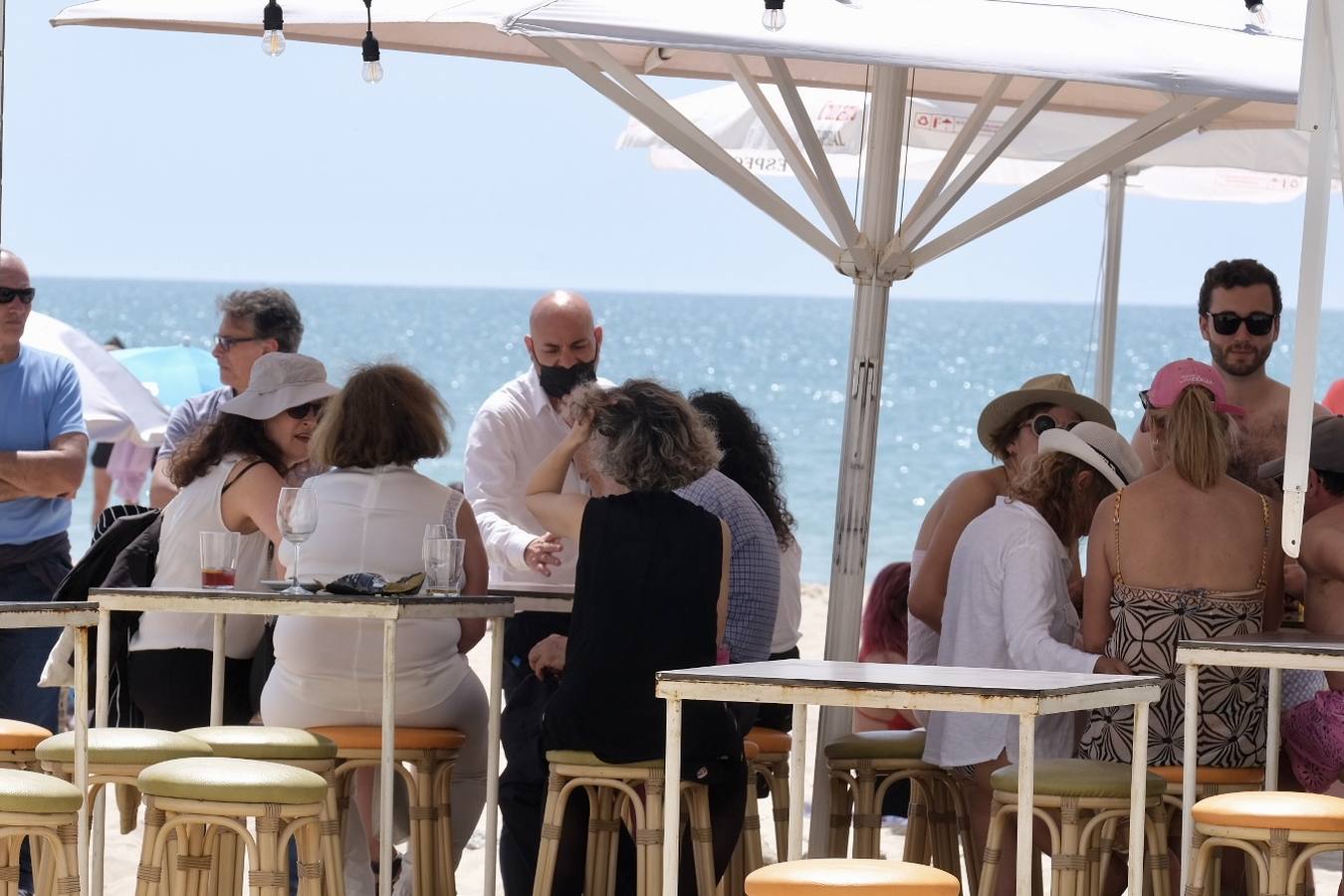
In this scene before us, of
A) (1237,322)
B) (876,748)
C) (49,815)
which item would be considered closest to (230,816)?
(49,815)

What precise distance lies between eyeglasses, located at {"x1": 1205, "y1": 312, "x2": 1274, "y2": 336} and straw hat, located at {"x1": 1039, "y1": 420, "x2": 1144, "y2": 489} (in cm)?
108

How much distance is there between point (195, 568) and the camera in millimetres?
4539

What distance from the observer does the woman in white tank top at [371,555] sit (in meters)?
4.34

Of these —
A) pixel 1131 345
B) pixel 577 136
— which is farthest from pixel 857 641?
pixel 1131 345

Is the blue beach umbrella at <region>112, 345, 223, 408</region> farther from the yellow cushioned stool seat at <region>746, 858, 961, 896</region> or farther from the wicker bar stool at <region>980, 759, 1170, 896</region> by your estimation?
the yellow cushioned stool seat at <region>746, 858, 961, 896</region>

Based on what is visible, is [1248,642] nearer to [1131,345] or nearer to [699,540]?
[699,540]

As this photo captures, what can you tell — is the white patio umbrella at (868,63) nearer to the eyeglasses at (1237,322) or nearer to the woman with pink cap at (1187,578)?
the eyeglasses at (1237,322)

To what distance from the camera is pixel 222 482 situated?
4543 mm

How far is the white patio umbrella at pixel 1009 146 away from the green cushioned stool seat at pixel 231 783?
13.8ft

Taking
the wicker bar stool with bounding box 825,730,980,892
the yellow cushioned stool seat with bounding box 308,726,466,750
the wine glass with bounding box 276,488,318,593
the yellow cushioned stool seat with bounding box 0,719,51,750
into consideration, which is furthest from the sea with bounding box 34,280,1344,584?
the yellow cushioned stool seat with bounding box 0,719,51,750

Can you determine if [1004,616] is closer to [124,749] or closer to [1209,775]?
[1209,775]

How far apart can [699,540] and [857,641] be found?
3.10 ft

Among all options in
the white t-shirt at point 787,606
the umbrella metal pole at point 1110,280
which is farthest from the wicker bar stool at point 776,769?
the umbrella metal pole at point 1110,280

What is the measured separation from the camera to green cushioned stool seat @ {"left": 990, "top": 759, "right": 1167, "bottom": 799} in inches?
145
